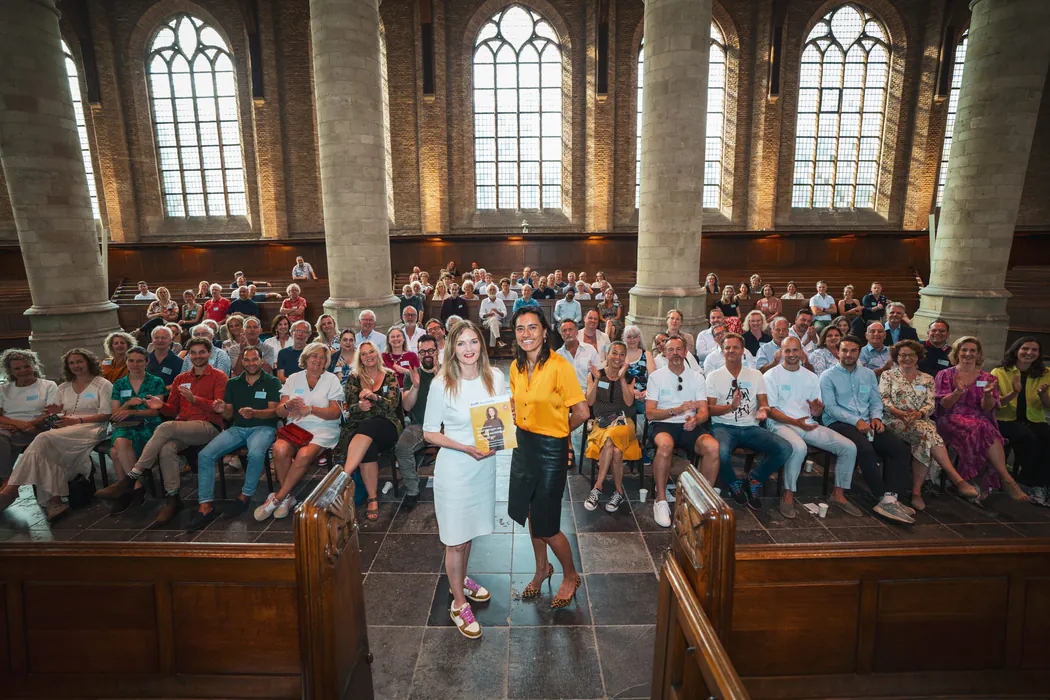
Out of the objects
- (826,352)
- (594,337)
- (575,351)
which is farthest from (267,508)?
(826,352)

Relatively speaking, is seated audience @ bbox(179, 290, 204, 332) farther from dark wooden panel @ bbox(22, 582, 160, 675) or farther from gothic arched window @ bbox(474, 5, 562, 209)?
gothic arched window @ bbox(474, 5, 562, 209)

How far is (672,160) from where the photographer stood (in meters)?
8.65

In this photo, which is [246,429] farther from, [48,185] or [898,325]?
[898,325]

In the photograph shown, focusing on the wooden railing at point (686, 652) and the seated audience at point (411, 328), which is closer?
the wooden railing at point (686, 652)

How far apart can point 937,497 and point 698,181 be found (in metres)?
5.69

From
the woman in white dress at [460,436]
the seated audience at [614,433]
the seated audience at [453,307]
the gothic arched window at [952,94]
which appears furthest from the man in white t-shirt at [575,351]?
the gothic arched window at [952,94]

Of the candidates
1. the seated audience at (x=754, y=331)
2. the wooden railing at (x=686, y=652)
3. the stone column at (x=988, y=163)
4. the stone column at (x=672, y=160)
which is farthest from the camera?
the stone column at (x=672, y=160)

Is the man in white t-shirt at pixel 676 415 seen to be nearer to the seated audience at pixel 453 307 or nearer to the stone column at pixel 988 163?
the seated audience at pixel 453 307

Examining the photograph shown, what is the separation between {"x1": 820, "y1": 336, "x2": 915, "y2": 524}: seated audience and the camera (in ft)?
15.2

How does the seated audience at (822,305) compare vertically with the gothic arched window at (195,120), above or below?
below

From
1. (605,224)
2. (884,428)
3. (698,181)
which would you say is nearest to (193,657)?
(884,428)

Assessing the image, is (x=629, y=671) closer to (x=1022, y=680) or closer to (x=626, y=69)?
(x=1022, y=680)

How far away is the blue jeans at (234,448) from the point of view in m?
4.62

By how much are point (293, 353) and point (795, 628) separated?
526 cm
